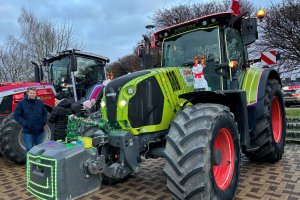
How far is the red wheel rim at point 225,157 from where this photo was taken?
390cm

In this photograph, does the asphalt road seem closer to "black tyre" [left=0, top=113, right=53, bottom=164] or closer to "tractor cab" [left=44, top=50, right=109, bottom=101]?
"black tyre" [left=0, top=113, right=53, bottom=164]

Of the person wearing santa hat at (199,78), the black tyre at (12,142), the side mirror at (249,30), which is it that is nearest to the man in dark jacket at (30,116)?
the black tyre at (12,142)

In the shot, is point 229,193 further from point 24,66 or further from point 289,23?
point 24,66

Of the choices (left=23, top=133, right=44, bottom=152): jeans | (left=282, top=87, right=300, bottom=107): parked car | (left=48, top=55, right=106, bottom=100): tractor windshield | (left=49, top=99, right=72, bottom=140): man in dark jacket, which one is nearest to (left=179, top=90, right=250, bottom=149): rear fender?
(left=49, top=99, right=72, bottom=140): man in dark jacket

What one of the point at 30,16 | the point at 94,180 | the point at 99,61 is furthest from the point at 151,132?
the point at 30,16

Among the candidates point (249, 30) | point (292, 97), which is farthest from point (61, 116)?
point (292, 97)

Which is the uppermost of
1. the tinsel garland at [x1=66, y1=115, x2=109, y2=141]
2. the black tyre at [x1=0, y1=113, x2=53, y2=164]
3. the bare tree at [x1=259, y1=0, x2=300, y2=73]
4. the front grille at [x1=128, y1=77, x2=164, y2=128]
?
the bare tree at [x1=259, y1=0, x2=300, y2=73]

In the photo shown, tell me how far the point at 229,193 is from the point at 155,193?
4.21 feet

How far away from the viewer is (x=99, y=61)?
31.2 ft

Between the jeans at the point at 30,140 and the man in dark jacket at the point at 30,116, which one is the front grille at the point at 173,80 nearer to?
the man in dark jacket at the point at 30,116

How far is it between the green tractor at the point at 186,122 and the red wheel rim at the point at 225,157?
0.5 inches

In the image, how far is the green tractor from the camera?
10.6 feet

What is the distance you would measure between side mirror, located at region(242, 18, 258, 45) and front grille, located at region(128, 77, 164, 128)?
189 centimetres

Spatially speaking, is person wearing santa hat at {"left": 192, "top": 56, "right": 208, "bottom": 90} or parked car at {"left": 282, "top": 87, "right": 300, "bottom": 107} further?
parked car at {"left": 282, "top": 87, "right": 300, "bottom": 107}
